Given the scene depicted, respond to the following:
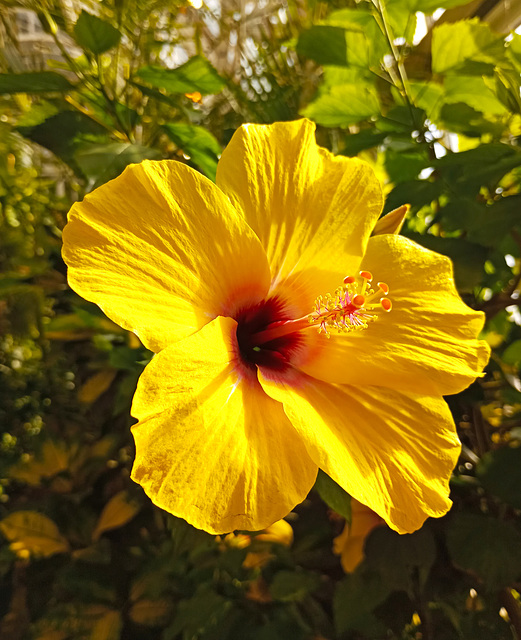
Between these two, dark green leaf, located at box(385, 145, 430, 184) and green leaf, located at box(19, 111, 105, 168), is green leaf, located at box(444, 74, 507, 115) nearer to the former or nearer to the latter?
dark green leaf, located at box(385, 145, 430, 184)

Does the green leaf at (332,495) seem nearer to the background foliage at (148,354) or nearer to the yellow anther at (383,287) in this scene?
the background foliage at (148,354)

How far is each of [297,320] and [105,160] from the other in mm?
222

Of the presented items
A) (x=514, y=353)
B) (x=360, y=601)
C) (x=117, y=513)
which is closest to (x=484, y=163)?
(x=514, y=353)

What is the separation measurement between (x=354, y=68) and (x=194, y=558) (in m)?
0.65

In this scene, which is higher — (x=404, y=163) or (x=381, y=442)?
(x=404, y=163)

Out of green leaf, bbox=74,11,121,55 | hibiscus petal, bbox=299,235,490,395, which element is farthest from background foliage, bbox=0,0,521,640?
hibiscus petal, bbox=299,235,490,395

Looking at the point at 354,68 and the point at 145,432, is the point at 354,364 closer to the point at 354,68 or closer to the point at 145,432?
the point at 145,432

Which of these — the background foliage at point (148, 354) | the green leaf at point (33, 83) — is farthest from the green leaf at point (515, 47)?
the green leaf at point (33, 83)

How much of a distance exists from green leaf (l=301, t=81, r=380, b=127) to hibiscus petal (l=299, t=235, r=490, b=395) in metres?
0.22

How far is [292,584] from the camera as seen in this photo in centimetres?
64

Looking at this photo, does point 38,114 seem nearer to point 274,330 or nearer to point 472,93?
point 274,330

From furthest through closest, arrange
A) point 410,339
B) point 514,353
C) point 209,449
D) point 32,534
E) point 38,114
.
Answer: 1. point 32,534
2. point 514,353
3. point 38,114
4. point 410,339
5. point 209,449

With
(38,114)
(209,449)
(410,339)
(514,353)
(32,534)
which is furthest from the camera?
(32,534)

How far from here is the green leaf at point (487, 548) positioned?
52cm
